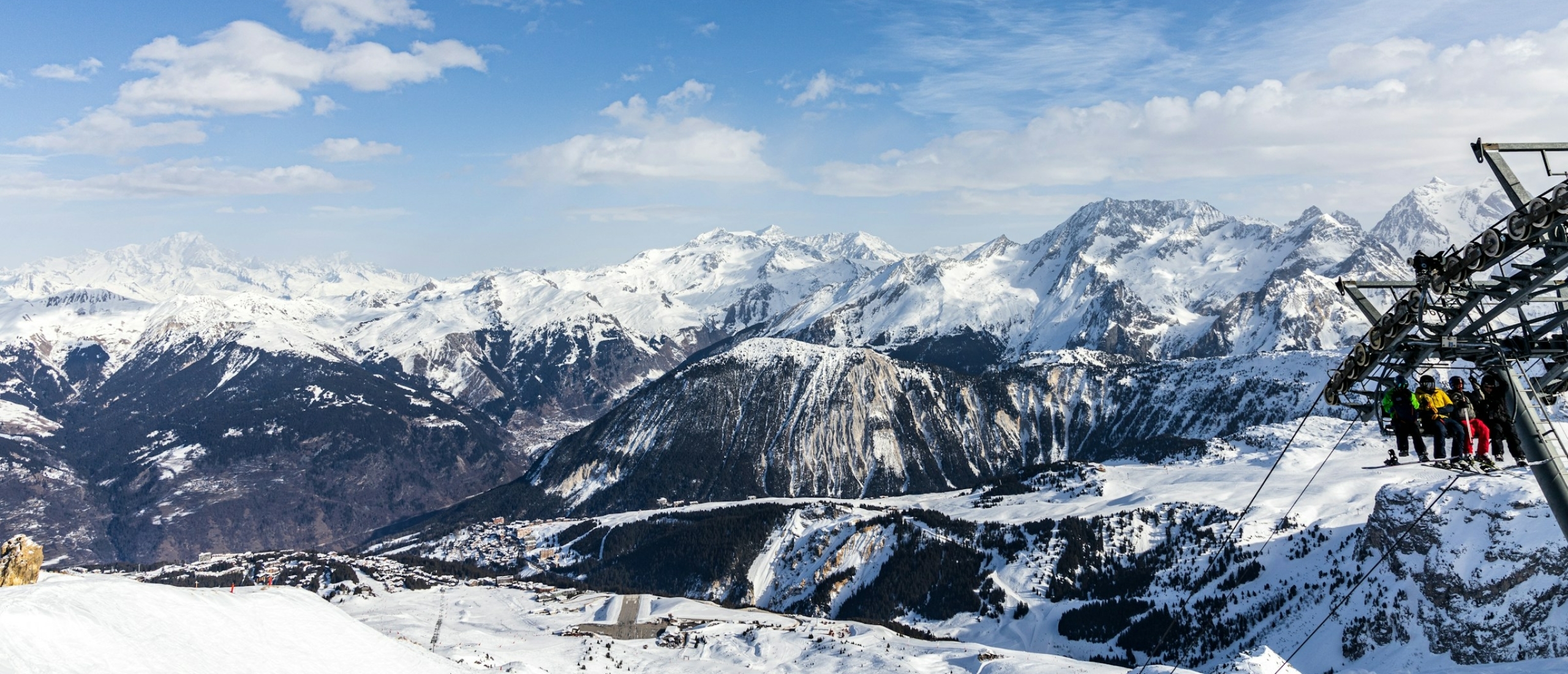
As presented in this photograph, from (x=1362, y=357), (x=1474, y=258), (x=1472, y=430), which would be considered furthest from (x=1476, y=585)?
(x=1474, y=258)

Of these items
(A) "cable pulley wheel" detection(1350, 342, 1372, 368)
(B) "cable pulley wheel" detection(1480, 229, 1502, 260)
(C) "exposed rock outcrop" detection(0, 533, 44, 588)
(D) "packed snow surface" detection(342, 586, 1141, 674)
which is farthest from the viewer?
(D) "packed snow surface" detection(342, 586, 1141, 674)

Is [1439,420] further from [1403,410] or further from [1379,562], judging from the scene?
[1379,562]

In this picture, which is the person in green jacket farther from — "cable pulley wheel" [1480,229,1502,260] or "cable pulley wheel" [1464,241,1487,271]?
"cable pulley wheel" [1480,229,1502,260]

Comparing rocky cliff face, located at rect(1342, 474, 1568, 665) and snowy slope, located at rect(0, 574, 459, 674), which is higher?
snowy slope, located at rect(0, 574, 459, 674)

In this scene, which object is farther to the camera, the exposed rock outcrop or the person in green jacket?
the exposed rock outcrop

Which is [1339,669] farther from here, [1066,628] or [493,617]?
[493,617]

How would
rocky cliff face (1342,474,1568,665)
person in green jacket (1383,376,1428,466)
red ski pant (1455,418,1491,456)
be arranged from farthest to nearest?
rocky cliff face (1342,474,1568,665) → person in green jacket (1383,376,1428,466) → red ski pant (1455,418,1491,456)

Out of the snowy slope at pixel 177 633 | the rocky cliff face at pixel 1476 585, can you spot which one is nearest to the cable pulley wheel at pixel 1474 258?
the snowy slope at pixel 177 633

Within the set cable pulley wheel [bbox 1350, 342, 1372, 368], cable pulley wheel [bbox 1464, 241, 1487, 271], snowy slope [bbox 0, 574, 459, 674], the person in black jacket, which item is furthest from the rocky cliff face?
snowy slope [bbox 0, 574, 459, 674]
